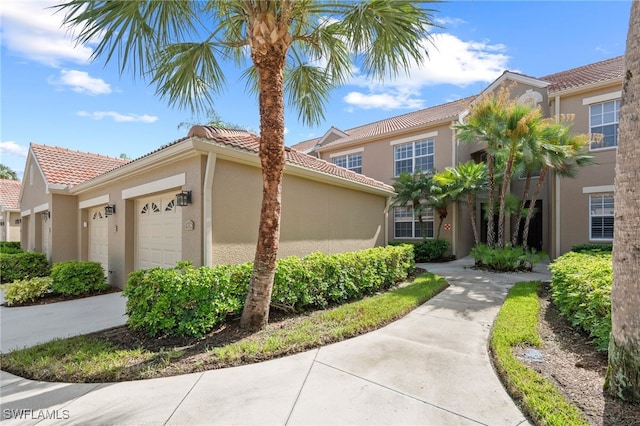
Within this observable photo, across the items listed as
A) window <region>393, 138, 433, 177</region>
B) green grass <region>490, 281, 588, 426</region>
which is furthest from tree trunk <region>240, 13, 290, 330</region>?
window <region>393, 138, 433, 177</region>

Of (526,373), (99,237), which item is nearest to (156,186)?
(99,237)

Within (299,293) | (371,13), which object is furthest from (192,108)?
(299,293)

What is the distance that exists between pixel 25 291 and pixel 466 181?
16.0 meters

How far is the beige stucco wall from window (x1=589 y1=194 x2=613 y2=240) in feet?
29.5

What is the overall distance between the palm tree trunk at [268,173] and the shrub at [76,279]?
659 centimetres

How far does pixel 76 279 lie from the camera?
8703mm

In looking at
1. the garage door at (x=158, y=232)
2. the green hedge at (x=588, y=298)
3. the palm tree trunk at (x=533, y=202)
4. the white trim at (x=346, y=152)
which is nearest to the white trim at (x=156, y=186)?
the garage door at (x=158, y=232)

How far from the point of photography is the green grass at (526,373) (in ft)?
9.56

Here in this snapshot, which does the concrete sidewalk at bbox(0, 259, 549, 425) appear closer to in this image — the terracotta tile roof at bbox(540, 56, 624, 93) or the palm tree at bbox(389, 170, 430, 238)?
the palm tree at bbox(389, 170, 430, 238)

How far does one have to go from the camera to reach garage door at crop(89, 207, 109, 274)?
10547 millimetres

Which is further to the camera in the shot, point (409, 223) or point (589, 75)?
point (409, 223)

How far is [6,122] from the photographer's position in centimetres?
916

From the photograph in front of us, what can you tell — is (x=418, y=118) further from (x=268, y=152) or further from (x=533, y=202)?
(x=268, y=152)

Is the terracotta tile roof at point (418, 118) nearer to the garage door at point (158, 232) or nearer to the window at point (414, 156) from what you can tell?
the window at point (414, 156)
